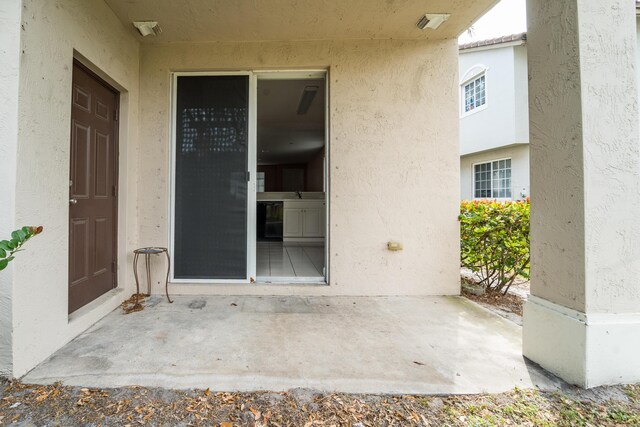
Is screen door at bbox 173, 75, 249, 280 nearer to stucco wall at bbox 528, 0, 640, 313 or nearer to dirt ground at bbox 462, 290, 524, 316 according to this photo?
dirt ground at bbox 462, 290, 524, 316

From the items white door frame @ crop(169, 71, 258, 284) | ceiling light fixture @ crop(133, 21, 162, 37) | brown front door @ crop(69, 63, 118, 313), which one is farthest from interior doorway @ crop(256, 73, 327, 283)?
brown front door @ crop(69, 63, 118, 313)

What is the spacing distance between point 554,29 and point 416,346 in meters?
2.19

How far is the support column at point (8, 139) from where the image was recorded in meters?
1.54

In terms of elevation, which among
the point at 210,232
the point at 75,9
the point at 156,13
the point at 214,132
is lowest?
the point at 210,232

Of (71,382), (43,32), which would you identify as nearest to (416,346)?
(71,382)

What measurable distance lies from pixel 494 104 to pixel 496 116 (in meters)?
0.34

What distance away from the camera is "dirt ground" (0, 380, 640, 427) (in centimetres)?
127

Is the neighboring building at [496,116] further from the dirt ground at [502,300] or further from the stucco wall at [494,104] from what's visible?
the dirt ground at [502,300]

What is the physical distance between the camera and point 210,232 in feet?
9.83

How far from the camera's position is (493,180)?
26.1ft

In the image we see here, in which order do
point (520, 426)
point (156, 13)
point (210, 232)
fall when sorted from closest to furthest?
point (520, 426)
point (156, 13)
point (210, 232)

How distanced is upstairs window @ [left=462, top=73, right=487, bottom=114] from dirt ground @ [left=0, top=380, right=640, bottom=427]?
805 cm

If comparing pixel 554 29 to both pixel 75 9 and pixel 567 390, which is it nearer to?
pixel 567 390

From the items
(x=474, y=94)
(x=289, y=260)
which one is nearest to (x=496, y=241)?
(x=289, y=260)
